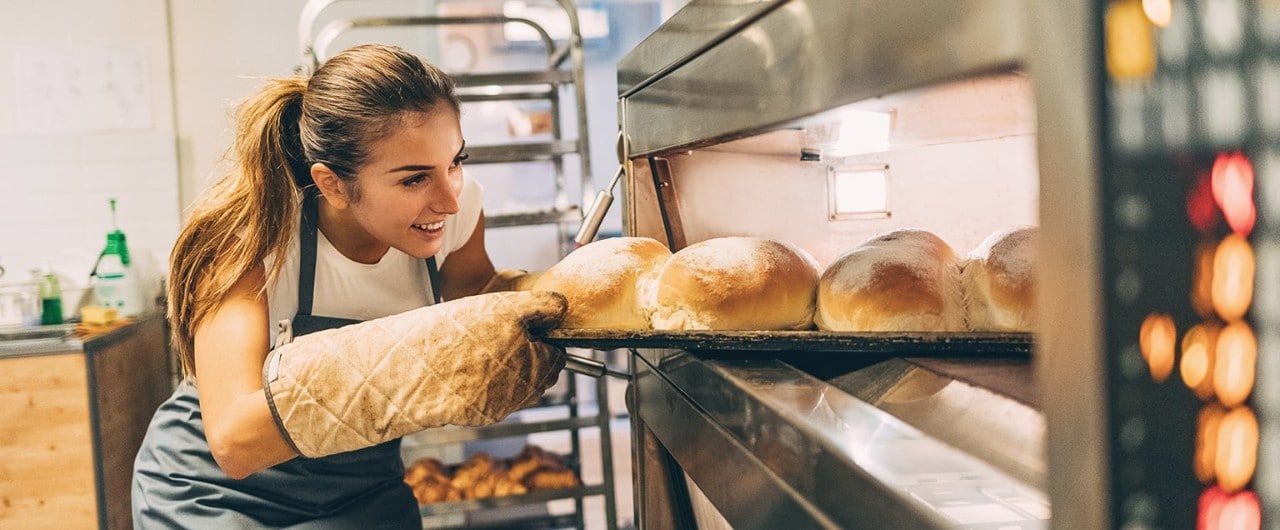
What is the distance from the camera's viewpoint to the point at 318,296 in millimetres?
1505

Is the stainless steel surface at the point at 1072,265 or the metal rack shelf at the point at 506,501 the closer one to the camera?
the stainless steel surface at the point at 1072,265

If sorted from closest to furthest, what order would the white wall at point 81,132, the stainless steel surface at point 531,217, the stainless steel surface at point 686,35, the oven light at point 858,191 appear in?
1. the stainless steel surface at point 686,35
2. the oven light at point 858,191
3. the stainless steel surface at point 531,217
4. the white wall at point 81,132

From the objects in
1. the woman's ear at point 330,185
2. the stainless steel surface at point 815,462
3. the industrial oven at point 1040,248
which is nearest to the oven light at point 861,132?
the industrial oven at point 1040,248

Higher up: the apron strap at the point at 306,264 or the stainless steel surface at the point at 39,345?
the apron strap at the point at 306,264

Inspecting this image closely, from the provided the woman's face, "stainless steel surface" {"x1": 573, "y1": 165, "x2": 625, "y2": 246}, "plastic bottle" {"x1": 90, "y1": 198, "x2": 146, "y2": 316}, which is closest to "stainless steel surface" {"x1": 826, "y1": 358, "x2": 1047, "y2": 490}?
"stainless steel surface" {"x1": 573, "y1": 165, "x2": 625, "y2": 246}

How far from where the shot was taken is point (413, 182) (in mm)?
1370

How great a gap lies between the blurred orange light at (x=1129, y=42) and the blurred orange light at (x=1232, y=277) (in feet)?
0.20

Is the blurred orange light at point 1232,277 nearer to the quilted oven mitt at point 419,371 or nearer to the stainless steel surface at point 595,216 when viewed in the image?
the quilted oven mitt at point 419,371

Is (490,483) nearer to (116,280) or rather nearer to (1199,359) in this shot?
(116,280)

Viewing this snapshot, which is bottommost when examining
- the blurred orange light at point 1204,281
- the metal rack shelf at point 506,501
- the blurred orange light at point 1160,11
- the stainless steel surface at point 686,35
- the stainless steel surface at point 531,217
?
the metal rack shelf at point 506,501

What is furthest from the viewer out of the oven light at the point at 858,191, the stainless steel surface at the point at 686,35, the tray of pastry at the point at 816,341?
the oven light at the point at 858,191

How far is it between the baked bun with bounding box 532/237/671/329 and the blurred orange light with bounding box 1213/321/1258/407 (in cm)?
72

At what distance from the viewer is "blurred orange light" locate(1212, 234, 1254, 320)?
28 cm

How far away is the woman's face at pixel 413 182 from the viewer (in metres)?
1.34
